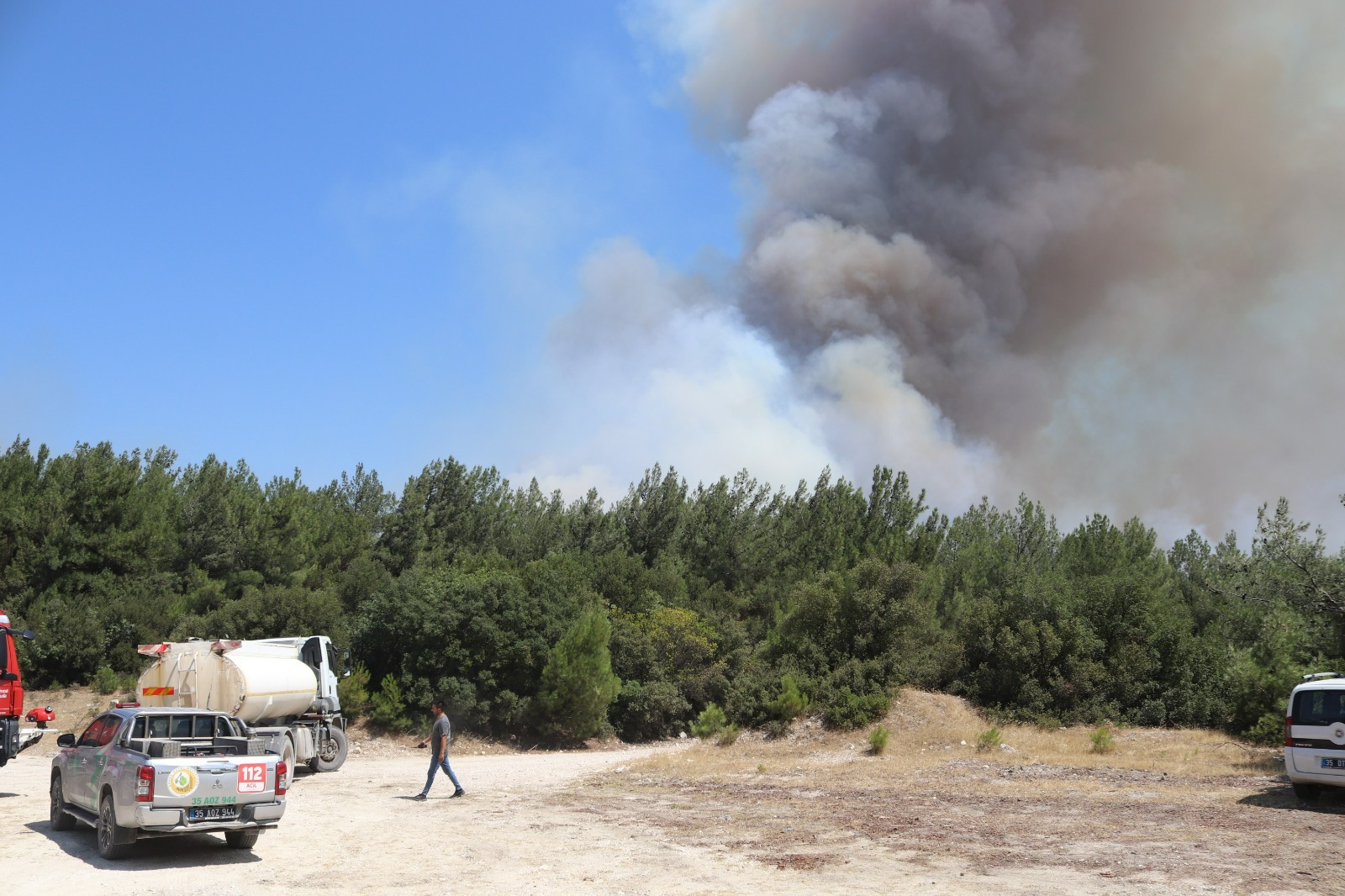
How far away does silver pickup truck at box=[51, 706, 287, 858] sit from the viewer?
11859mm

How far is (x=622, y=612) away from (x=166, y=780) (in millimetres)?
38128

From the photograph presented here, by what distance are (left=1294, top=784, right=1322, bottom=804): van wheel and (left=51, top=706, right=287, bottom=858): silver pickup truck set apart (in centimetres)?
1715

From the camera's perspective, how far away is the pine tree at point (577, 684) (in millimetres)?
39125

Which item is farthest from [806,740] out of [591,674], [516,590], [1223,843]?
[1223,843]

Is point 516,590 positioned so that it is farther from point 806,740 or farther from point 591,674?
point 806,740

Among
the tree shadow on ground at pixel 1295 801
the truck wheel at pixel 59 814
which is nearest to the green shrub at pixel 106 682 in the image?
the truck wheel at pixel 59 814

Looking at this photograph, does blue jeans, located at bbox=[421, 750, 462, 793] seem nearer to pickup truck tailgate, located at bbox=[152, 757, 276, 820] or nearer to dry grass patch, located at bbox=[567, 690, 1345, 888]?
dry grass patch, located at bbox=[567, 690, 1345, 888]

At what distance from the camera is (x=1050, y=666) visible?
36.4 m

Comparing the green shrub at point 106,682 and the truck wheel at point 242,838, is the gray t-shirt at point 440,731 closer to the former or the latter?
the truck wheel at point 242,838

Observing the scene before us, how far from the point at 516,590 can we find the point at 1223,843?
3096 cm

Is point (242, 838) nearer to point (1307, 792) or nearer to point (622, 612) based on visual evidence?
point (1307, 792)

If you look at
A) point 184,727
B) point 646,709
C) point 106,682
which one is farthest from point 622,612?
point 184,727

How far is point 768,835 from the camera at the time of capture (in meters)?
15.0

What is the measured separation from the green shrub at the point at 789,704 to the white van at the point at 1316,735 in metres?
19.7
